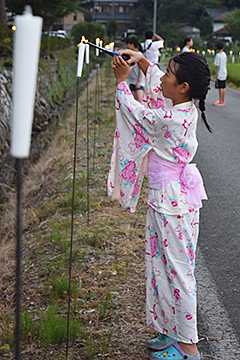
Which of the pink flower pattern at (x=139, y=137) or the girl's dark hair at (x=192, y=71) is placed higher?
the girl's dark hair at (x=192, y=71)

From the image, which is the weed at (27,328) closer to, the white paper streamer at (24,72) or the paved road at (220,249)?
the paved road at (220,249)

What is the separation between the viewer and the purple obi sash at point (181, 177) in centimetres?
238

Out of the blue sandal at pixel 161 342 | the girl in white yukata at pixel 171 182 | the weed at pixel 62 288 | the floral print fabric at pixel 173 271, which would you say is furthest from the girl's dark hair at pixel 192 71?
the weed at pixel 62 288

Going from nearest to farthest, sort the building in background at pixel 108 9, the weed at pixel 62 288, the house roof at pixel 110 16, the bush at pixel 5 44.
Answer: the weed at pixel 62 288 → the bush at pixel 5 44 → the house roof at pixel 110 16 → the building in background at pixel 108 9

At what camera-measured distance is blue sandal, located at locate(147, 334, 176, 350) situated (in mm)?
2527

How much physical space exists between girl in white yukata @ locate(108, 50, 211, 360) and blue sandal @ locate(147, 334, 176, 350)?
29mm

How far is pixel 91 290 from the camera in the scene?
3219 mm

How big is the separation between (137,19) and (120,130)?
6978cm

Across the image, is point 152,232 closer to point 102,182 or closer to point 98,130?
point 102,182

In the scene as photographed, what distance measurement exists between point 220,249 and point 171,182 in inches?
70.6

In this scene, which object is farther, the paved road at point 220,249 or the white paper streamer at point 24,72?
the paved road at point 220,249

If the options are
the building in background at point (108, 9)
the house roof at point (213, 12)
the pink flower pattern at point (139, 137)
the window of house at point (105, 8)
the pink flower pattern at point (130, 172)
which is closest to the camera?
the pink flower pattern at point (139, 137)

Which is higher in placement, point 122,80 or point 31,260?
point 122,80

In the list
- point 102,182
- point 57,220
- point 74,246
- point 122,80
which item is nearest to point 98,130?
point 102,182
